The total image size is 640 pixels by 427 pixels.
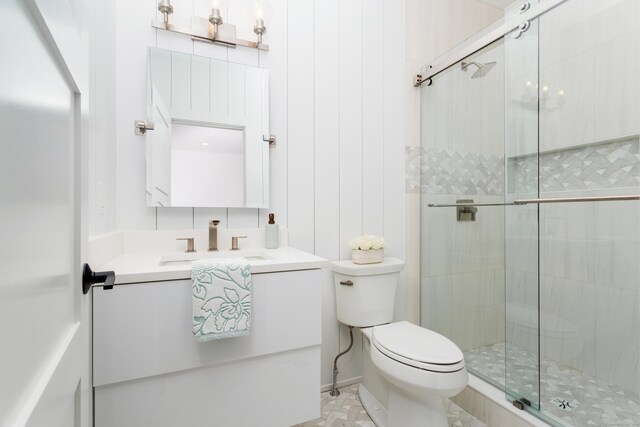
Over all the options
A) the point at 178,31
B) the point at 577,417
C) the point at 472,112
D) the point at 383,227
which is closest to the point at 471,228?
the point at 383,227

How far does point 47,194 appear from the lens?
39cm

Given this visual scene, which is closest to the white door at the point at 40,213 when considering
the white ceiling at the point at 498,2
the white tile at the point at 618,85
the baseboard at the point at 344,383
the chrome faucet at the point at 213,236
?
the chrome faucet at the point at 213,236

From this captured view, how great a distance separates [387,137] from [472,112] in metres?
0.49

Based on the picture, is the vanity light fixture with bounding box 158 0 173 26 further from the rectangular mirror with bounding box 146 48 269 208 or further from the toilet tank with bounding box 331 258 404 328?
the toilet tank with bounding box 331 258 404 328

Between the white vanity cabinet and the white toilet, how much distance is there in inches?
13.1

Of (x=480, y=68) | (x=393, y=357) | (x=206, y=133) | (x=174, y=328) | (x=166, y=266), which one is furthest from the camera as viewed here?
(x=480, y=68)

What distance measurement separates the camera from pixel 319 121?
1.68 m

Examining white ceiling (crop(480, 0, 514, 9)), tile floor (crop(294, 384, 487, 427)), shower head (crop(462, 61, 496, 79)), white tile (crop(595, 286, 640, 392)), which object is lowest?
tile floor (crop(294, 384, 487, 427))

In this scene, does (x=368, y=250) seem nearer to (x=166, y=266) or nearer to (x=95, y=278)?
(x=166, y=266)

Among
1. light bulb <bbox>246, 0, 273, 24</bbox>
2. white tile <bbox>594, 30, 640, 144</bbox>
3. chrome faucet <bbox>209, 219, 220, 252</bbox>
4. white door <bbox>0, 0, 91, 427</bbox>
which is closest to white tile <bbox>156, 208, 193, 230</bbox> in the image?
chrome faucet <bbox>209, 219, 220, 252</bbox>

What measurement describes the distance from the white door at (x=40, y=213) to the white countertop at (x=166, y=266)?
0.33 meters

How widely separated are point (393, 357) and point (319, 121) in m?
1.21

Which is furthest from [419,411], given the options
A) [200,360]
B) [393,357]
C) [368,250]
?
[200,360]

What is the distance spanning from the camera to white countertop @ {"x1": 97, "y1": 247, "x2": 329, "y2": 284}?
890mm
